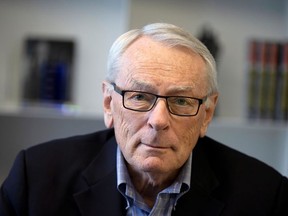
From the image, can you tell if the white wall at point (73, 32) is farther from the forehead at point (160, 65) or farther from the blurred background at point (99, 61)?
the forehead at point (160, 65)

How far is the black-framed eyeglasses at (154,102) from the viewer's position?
105 cm

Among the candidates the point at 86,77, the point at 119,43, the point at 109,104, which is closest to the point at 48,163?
the point at 109,104

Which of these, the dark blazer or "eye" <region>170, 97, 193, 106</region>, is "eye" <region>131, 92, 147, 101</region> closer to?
"eye" <region>170, 97, 193, 106</region>

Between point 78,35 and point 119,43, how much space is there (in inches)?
42.4

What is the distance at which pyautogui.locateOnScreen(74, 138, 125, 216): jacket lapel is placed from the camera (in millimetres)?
1171

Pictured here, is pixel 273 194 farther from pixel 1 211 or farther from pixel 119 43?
pixel 1 211

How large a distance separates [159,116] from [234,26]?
1348 mm

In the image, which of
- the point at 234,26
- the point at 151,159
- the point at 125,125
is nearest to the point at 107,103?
the point at 125,125

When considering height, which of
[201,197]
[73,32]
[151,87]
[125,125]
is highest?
[73,32]

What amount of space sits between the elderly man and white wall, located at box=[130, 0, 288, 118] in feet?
2.94

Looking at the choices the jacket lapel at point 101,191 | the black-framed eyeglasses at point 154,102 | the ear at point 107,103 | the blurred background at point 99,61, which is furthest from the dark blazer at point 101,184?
the blurred background at point 99,61

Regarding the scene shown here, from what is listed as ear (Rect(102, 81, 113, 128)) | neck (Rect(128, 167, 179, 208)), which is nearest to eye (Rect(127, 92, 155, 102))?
ear (Rect(102, 81, 113, 128))

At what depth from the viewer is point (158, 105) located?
1.03 meters

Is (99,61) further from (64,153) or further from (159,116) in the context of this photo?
(159,116)
